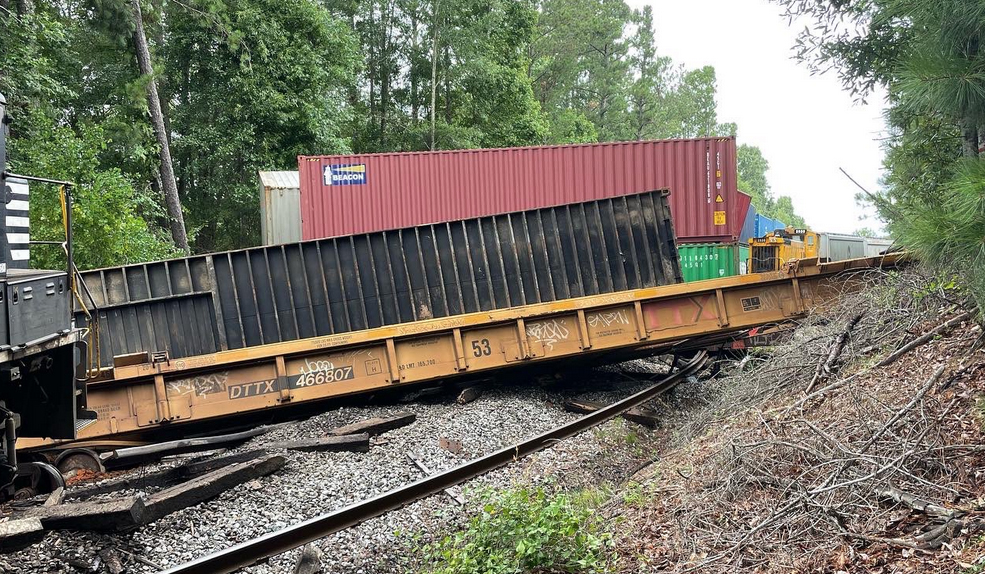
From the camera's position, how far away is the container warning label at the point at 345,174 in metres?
16.8

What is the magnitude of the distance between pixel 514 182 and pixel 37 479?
1122cm

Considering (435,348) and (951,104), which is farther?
(435,348)

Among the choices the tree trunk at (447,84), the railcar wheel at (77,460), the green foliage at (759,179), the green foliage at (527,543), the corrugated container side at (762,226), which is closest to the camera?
the green foliage at (527,543)

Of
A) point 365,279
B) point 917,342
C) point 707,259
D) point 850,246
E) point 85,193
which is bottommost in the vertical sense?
point 917,342

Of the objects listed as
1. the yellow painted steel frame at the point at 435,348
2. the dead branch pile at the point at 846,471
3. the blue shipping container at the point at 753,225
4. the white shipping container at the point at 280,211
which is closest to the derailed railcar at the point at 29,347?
the yellow painted steel frame at the point at 435,348

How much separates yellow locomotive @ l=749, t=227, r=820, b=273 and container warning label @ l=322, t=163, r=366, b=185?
9.73 meters

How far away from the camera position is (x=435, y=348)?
10172 mm

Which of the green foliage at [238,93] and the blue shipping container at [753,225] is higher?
the green foliage at [238,93]

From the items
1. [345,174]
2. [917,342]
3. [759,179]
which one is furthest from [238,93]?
[759,179]

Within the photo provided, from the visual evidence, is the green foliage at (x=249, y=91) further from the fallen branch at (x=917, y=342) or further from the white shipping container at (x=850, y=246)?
the fallen branch at (x=917, y=342)

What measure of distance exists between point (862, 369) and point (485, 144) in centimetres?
3023

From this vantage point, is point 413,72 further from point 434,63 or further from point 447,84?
point 434,63

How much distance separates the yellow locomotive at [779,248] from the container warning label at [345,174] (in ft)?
31.9

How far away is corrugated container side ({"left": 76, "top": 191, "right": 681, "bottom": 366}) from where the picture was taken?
1112cm
